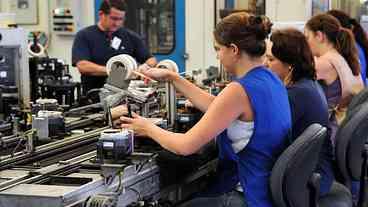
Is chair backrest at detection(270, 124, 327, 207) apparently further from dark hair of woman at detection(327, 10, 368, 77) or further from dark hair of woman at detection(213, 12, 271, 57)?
dark hair of woman at detection(327, 10, 368, 77)

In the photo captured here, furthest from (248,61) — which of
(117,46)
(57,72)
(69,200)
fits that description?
(57,72)

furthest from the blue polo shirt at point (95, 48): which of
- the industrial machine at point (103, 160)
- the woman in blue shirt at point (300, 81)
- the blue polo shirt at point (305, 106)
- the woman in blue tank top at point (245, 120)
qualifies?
the woman in blue tank top at point (245, 120)

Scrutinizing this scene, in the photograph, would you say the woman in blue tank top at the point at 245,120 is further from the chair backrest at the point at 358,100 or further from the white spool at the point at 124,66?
the chair backrest at the point at 358,100

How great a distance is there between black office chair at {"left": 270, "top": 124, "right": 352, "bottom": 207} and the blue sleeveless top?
5 centimetres

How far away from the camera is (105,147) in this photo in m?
1.92

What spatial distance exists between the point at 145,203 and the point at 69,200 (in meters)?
0.43

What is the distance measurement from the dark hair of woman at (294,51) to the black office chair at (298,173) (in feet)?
1.16

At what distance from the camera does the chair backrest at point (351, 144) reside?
8.55 feet

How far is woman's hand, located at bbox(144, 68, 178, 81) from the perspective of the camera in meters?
2.41

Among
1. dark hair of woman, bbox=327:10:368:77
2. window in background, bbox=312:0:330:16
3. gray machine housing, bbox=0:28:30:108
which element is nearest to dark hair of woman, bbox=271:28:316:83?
gray machine housing, bbox=0:28:30:108

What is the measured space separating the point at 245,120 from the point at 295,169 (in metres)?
0.24

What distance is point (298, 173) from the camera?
2070mm

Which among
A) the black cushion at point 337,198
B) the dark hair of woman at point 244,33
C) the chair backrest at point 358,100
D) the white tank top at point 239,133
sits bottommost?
the black cushion at point 337,198

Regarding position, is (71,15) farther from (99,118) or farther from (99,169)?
(99,169)
